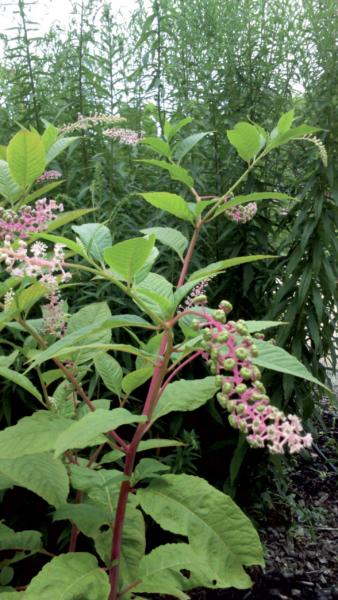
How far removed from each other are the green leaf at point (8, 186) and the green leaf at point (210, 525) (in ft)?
2.08

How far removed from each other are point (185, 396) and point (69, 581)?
41cm

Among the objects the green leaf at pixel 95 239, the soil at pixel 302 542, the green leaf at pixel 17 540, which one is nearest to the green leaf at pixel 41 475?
the green leaf at pixel 17 540

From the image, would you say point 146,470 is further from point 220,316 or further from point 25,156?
point 25,156

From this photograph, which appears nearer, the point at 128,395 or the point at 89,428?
the point at 89,428

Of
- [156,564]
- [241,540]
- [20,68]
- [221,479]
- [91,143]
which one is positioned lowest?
[221,479]

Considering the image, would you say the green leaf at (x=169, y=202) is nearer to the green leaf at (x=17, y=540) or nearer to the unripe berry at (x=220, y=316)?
the unripe berry at (x=220, y=316)

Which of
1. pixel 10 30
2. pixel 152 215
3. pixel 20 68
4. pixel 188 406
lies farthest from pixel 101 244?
pixel 20 68

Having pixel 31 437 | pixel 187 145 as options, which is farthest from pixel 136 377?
pixel 187 145

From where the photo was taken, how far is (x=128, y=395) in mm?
1156

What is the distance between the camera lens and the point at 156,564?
122 cm

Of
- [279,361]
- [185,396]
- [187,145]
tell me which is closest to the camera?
[279,361]

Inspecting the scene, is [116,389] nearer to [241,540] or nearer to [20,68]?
[241,540]

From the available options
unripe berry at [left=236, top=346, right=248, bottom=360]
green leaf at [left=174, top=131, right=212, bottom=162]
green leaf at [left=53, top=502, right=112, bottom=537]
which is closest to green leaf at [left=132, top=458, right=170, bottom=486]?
green leaf at [left=53, top=502, right=112, bottom=537]

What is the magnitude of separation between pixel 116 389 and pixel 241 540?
0.43 m
